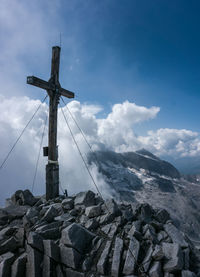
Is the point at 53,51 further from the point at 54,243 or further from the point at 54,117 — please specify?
the point at 54,243

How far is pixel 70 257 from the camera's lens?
205 inches

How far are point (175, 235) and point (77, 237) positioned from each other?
152 inches

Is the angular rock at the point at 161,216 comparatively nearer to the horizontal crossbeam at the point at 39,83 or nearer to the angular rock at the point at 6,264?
the angular rock at the point at 6,264

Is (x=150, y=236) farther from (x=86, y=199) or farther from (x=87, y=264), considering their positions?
(x=86, y=199)

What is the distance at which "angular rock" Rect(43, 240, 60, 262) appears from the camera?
5199 millimetres

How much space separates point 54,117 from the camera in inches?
401

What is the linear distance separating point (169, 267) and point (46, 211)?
5.66 metres

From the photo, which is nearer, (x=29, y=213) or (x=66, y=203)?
(x=29, y=213)

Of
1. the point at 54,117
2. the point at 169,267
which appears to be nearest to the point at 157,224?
the point at 169,267

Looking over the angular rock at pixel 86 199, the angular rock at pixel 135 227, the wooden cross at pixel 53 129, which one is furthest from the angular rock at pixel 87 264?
the wooden cross at pixel 53 129

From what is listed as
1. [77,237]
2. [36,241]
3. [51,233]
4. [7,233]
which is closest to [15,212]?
[7,233]

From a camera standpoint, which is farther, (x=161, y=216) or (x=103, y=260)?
(x=161, y=216)

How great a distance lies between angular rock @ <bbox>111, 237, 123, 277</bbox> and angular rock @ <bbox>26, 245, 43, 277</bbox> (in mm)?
2343

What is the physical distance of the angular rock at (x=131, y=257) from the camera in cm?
488
